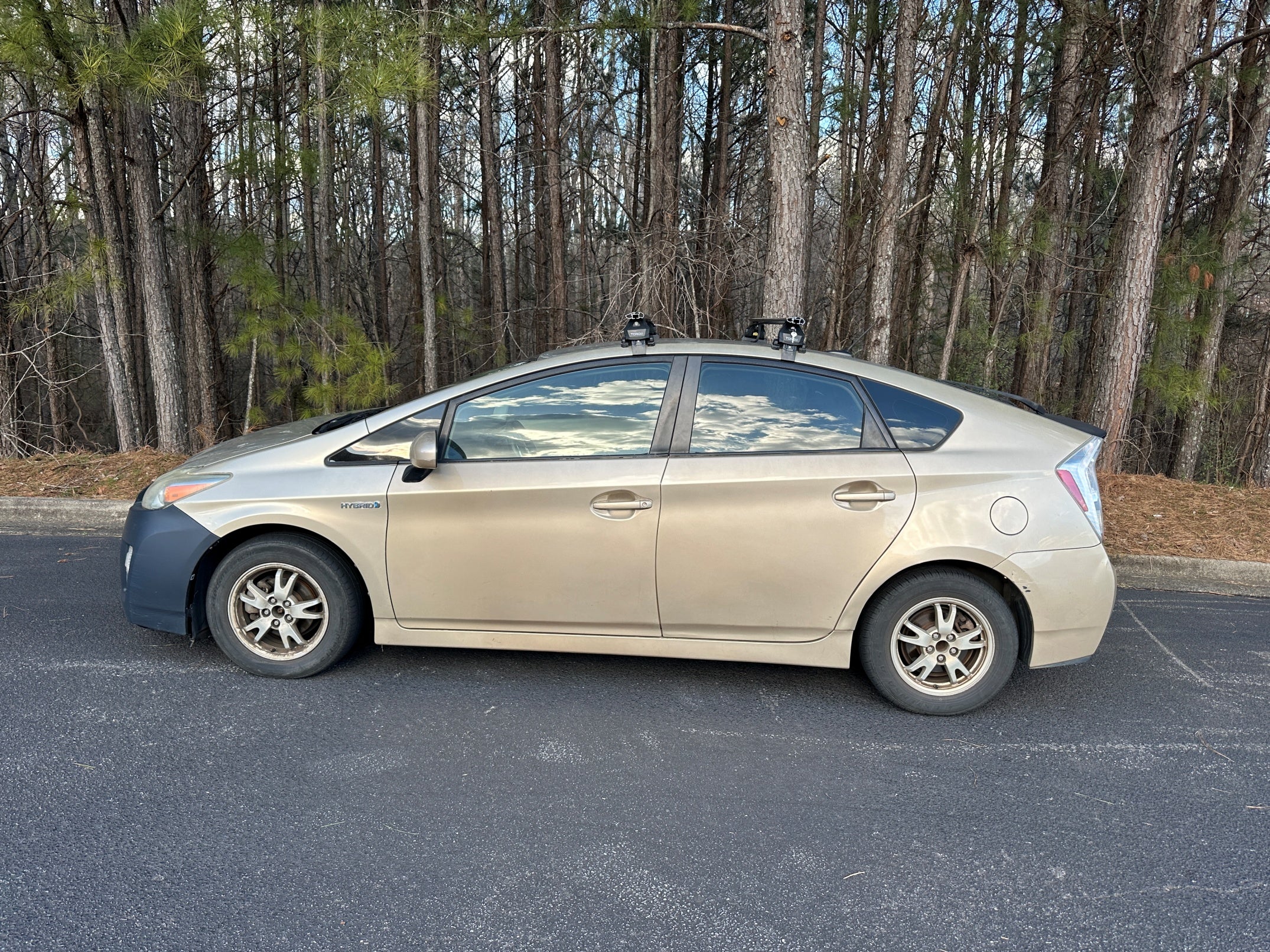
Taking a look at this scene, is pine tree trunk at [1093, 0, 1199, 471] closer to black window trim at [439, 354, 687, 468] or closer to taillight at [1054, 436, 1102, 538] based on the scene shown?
taillight at [1054, 436, 1102, 538]

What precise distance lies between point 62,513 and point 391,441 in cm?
517

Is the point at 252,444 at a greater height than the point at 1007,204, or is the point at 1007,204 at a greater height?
the point at 1007,204

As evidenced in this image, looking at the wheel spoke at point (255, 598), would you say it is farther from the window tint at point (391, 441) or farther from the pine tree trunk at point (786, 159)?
the pine tree trunk at point (786, 159)

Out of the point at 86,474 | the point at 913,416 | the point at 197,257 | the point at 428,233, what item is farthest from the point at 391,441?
the point at 197,257

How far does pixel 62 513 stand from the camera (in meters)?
7.44

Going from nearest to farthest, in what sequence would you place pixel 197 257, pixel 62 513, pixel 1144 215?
pixel 62 513 → pixel 1144 215 → pixel 197 257

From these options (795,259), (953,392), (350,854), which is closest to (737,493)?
(953,392)

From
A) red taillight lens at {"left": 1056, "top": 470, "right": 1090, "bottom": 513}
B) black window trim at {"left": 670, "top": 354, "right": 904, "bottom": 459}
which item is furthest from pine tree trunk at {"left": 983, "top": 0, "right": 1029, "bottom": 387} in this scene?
black window trim at {"left": 670, "top": 354, "right": 904, "bottom": 459}

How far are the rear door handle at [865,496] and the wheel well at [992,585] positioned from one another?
0.34m

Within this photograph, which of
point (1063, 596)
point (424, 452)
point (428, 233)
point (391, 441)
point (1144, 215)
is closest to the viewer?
point (1063, 596)

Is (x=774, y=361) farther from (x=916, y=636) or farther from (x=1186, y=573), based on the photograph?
(x=1186, y=573)

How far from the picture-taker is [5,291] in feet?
34.0

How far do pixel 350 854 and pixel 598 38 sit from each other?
815 cm

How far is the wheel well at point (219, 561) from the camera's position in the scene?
4129mm
